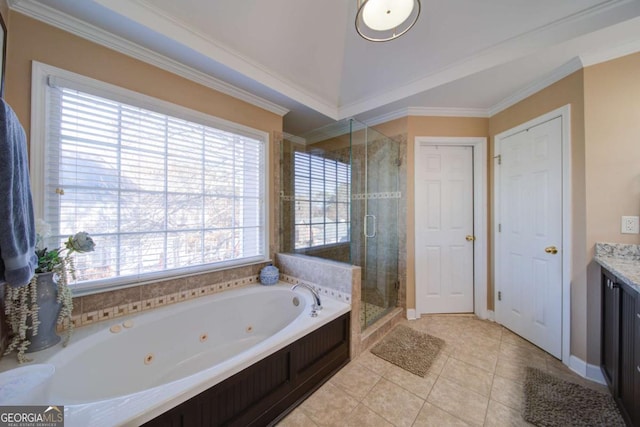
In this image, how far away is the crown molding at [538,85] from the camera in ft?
5.55

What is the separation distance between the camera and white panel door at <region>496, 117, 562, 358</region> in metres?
1.87

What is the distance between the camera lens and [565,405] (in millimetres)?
1389

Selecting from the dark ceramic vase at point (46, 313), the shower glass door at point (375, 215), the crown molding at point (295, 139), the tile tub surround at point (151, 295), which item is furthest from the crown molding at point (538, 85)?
the dark ceramic vase at point (46, 313)

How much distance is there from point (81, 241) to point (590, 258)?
3.36m

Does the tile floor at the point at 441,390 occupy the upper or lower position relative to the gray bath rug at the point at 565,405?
lower

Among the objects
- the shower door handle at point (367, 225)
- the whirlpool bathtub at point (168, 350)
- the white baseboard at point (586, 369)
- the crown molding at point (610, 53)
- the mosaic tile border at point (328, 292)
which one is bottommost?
the white baseboard at point (586, 369)

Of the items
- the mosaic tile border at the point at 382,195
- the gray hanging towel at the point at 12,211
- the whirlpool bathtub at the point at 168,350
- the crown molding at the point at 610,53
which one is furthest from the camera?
the mosaic tile border at the point at 382,195

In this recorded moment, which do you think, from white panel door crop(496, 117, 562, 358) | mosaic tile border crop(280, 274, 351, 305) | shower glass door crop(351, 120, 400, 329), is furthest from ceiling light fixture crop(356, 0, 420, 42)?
mosaic tile border crop(280, 274, 351, 305)

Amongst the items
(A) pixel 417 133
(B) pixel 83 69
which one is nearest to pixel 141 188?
(B) pixel 83 69

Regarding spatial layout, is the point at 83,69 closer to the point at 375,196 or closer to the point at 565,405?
the point at 375,196

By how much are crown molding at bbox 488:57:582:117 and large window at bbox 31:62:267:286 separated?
263 centimetres

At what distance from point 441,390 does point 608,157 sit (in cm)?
204

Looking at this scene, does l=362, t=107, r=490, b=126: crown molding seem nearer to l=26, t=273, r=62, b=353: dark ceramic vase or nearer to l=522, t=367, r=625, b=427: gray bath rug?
l=522, t=367, r=625, b=427: gray bath rug

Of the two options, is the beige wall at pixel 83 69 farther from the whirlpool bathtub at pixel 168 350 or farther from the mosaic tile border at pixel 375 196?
the whirlpool bathtub at pixel 168 350
